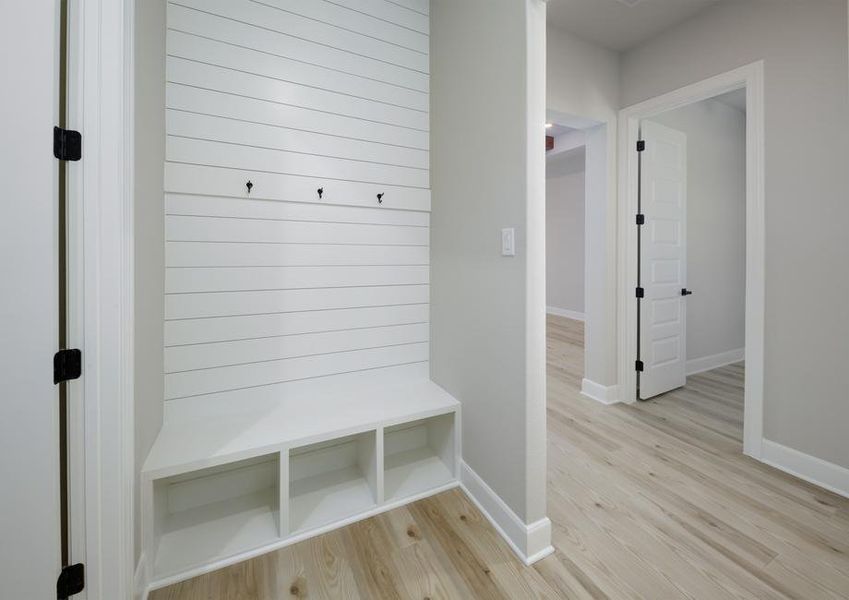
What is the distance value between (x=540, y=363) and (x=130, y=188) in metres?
1.59

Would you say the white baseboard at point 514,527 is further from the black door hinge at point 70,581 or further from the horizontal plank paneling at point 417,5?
the horizontal plank paneling at point 417,5

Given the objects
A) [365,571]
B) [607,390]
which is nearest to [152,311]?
[365,571]

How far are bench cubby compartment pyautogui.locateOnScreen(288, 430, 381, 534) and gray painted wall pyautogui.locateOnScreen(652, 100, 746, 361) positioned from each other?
357cm

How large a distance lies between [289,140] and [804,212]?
114 inches

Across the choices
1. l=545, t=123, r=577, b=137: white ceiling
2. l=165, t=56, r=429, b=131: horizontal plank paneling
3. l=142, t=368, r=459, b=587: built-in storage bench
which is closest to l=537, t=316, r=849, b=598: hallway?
l=142, t=368, r=459, b=587: built-in storage bench

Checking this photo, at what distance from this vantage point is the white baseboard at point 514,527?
4.52 feet

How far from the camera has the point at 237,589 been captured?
127cm

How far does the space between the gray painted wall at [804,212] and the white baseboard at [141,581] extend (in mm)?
3224

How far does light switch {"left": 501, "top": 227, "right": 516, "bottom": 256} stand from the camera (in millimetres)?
1439

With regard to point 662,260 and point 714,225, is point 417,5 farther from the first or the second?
point 714,225

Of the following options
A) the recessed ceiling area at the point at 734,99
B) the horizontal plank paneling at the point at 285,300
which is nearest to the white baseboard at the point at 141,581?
the horizontal plank paneling at the point at 285,300

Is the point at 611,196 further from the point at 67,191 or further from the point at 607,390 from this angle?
the point at 67,191

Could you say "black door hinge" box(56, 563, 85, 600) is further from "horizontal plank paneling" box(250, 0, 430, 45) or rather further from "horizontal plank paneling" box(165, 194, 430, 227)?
"horizontal plank paneling" box(250, 0, 430, 45)

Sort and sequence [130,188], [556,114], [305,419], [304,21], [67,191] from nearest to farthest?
[67,191], [130,188], [305,419], [304,21], [556,114]
